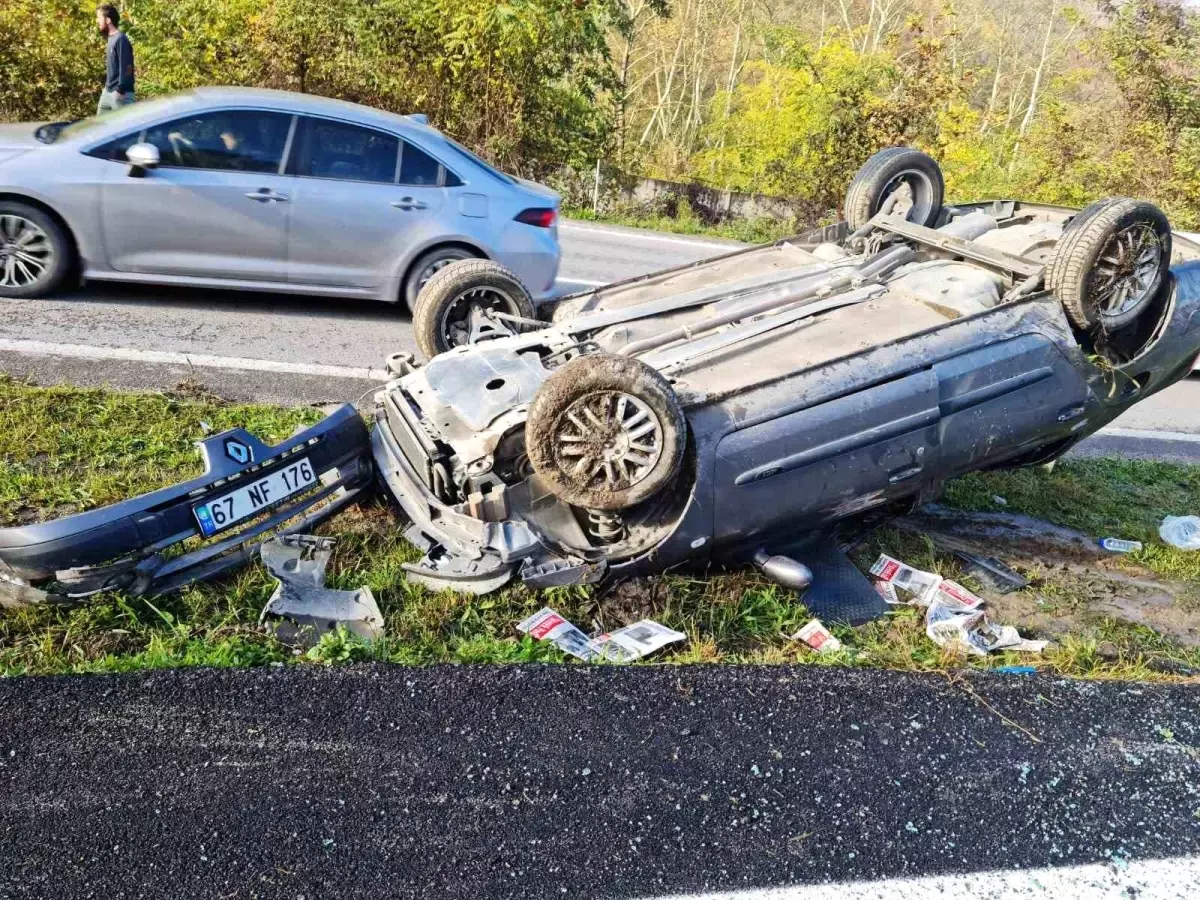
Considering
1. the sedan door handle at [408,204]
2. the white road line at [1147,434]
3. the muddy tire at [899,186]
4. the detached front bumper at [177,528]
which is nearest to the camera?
the detached front bumper at [177,528]

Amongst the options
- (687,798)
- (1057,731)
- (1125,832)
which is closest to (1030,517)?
(1057,731)

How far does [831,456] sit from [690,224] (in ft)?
38.3

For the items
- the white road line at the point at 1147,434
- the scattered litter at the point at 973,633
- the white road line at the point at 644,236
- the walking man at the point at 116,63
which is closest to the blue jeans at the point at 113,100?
the walking man at the point at 116,63

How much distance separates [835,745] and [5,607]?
2.99m

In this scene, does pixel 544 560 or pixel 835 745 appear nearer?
pixel 835 745

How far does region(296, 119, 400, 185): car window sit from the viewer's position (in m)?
7.08

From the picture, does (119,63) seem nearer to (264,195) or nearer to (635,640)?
(264,195)

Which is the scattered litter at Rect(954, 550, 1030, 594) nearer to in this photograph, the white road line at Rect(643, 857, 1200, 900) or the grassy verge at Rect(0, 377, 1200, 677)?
the grassy verge at Rect(0, 377, 1200, 677)

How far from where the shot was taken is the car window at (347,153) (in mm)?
7082

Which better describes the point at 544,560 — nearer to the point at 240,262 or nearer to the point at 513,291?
the point at 513,291

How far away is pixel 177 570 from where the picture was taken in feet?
12.4

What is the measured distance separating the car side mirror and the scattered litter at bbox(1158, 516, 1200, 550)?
6.82m

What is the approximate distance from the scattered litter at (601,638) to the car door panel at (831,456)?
1.71ft

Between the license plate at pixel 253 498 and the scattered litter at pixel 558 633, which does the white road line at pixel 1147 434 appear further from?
the license plate at pixel 253 498
